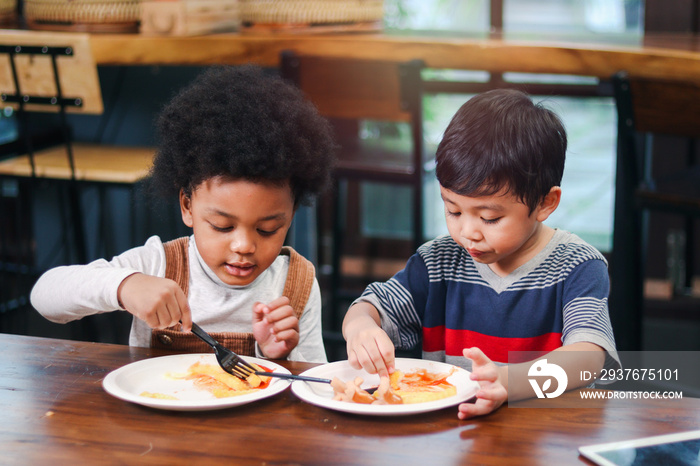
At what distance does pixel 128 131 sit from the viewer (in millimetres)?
3363

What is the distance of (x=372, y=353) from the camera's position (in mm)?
998

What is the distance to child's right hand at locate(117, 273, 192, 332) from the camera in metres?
1.05

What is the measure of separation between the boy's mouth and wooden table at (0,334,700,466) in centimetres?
31

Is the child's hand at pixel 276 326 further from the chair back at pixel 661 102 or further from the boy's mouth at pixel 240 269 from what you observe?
the chair back at pixel 661 102


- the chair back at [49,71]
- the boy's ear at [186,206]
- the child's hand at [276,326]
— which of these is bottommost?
the child's hand at [276,326]

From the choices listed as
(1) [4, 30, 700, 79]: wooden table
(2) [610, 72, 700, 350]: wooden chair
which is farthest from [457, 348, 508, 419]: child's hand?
(1) [4, 30, 700, 79]: wooden table

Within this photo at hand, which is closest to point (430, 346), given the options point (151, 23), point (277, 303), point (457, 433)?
point (277, 303)

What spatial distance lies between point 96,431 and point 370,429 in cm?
30

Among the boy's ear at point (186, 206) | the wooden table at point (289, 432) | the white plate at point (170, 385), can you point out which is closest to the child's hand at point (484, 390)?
the wooden table at point (289, 432)

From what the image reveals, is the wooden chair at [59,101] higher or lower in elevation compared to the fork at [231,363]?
higher

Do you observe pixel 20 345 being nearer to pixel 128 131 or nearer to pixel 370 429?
pixel 370 429

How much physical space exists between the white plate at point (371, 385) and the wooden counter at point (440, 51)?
1345mm

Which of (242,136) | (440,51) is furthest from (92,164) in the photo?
(242,136)

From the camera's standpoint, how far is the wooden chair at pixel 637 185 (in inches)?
74.8
